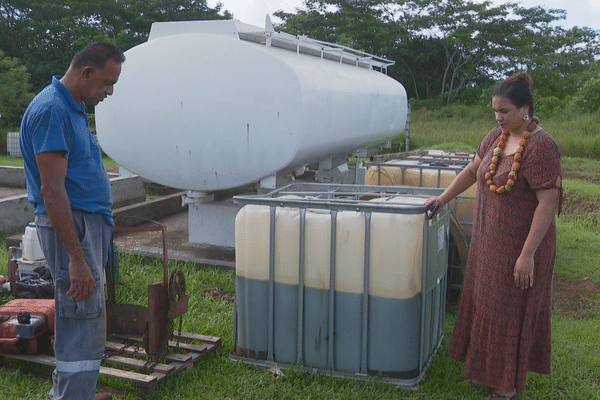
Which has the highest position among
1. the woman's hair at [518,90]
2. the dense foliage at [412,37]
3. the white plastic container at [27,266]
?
the dense foliage at [412,37]

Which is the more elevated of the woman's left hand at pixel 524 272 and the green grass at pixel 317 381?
the woman's left hand at pixel 524 272

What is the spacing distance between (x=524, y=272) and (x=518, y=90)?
0.93 metres

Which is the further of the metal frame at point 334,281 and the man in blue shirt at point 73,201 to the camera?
the metal frame at point 334,281

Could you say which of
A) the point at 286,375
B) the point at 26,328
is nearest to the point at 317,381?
the point at 286,375

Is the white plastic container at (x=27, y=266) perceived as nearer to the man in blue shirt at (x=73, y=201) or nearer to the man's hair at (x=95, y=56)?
the man in blue shirt at (x=73, y=201)

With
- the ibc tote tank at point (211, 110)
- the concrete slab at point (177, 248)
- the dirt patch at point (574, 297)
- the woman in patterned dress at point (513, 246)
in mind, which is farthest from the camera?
the concrete slab at point (177, 248)

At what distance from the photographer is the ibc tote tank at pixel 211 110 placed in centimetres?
477

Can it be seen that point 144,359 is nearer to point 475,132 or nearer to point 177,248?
point 177,248

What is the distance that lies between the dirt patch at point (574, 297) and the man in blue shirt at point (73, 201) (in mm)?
3960

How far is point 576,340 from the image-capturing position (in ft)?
13.8

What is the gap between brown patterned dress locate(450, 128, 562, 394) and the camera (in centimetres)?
292

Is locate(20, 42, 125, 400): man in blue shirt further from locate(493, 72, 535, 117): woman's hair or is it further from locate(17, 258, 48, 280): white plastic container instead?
locate(17, 258, 48, 280): white plastic container

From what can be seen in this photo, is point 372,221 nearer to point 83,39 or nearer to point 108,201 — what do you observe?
point 108,201

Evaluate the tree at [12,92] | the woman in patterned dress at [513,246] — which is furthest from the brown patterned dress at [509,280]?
the tree at [12,92]
